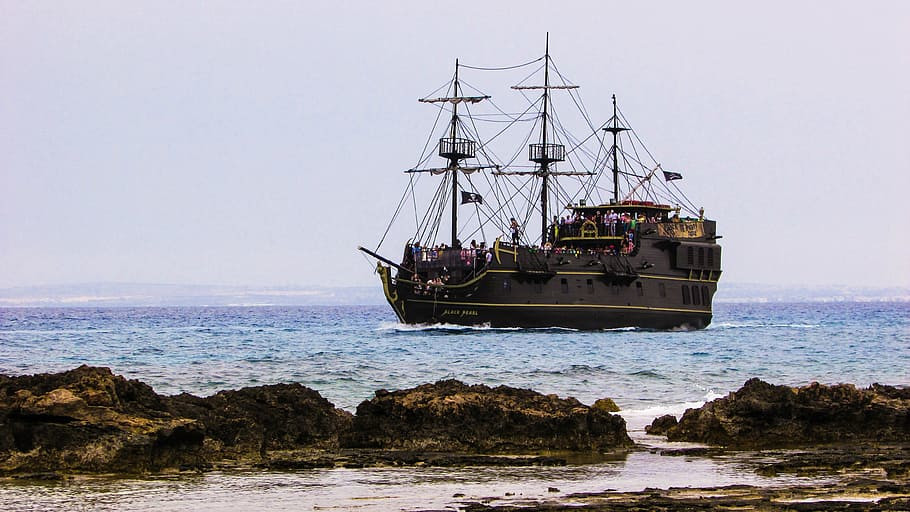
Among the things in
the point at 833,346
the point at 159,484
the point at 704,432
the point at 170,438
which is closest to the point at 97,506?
the point at 159,484

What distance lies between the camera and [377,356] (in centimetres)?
4631

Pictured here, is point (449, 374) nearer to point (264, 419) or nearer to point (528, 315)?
point (264, 419)

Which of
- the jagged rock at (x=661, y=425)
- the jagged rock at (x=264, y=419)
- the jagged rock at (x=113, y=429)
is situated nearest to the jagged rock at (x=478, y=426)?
the jagged rock at (x=264, y=419)

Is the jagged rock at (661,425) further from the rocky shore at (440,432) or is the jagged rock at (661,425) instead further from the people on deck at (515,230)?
the people on deck at (515,230)

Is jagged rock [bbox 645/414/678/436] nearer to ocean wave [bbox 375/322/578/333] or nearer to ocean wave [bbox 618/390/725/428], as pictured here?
ocean wave [bbox 618/390/725/428]

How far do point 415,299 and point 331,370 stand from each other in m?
32.0

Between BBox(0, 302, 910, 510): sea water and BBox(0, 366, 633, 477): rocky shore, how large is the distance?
62 cm

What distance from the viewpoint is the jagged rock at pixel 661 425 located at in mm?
21327

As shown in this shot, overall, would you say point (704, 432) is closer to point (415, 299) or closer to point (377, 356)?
point (377, 356)

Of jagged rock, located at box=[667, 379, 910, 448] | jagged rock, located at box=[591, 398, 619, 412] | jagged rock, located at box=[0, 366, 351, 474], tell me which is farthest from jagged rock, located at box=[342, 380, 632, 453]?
jagged rock, located at box=[591, 398, 619, 412]

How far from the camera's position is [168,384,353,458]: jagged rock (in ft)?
60.6

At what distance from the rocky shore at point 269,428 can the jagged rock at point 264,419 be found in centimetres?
2

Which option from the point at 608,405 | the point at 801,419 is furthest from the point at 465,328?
the point at 801,419

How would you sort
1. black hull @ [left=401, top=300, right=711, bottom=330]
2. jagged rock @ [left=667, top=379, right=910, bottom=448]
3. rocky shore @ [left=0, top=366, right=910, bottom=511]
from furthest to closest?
black hull @ [left=401, top=300, right=711, bottom=330]
jagged rock @ [left=667, top=379, right=910, bottom=448]
rocky shore @ [left=0, top=366, right=910, bottom=511]
